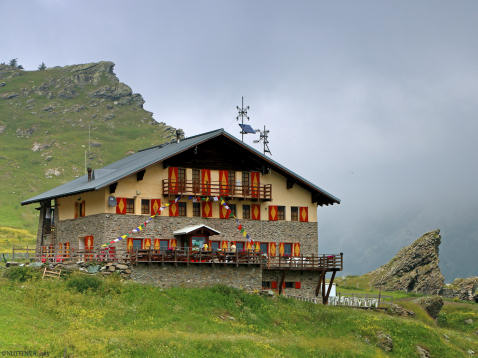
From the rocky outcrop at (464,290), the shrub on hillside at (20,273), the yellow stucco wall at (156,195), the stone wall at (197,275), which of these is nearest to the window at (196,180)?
the yellow stucco wall at (156,195)

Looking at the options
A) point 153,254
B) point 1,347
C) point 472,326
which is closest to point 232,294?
point 153,254

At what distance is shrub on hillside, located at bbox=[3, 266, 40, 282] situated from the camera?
38.9m

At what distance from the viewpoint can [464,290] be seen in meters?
76.9

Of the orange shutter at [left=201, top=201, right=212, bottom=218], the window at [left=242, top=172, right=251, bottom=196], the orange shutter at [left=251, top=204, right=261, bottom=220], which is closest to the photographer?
the orange shutter at [left=201, top=201, right=212, bottom=218]

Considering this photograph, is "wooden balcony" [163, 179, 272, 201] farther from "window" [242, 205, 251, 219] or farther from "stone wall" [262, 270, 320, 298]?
"stone wall" [262, 270, 320, 298]

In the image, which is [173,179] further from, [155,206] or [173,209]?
[155,206]

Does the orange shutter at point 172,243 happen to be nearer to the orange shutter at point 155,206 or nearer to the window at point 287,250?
the orange shutter at point 155,206

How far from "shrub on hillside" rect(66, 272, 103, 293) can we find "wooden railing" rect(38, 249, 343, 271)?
8.83 feet

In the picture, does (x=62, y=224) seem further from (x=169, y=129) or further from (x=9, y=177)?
(x=169, y=129)

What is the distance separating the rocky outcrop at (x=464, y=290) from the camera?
7488 centimetres

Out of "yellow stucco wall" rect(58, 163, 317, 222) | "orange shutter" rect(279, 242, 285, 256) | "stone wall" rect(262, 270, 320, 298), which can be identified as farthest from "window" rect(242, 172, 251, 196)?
"stone wall" rect(262, 270, 320, 298)

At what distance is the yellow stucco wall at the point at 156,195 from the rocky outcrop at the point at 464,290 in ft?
99.6

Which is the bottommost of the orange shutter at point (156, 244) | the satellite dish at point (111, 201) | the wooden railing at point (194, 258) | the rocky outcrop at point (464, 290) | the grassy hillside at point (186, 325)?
the rocky outcrop at point (464, 290)

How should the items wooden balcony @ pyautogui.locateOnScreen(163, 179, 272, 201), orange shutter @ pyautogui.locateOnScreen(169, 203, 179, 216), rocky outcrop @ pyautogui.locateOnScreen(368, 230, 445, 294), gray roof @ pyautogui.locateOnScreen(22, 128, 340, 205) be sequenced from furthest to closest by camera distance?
rocky outcrop @ pyautogui.locateOnScreen(368, 230, 445, 294) < orange shutter @ pyautogui.locateOnScreen(169, 203, 179, 216) < wooden balcony @ pyautogui.locateOnScreen(163, 179, 272, 201) < gray roof @ pyautogui.locateOnScreen(22, 128, 340, 205)
